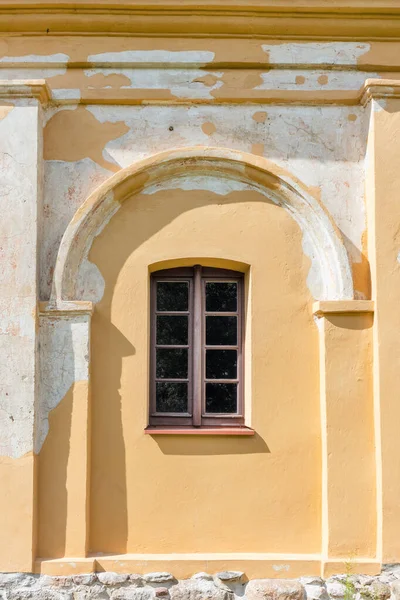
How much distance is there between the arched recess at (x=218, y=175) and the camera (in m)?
6.50

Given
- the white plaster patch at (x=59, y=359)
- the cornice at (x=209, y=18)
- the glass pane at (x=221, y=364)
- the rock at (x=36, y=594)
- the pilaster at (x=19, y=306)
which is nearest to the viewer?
the rock at (x=36, y=594)

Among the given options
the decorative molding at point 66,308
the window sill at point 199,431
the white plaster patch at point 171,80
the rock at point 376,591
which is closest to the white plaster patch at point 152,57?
the white plaster patch at point 171,80

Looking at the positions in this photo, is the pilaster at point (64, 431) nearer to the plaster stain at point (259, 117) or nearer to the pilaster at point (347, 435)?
the pilaster at point (347, 435)

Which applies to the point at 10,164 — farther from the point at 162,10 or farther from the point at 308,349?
the point at 308,349

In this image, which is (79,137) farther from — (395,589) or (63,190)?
(395,589)

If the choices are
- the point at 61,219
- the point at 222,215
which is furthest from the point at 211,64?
the point at 61,219

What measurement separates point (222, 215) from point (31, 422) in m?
2.26

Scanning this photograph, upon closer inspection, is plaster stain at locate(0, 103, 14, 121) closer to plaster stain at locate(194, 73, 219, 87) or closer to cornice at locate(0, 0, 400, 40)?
cornice at locate(0, 0, 400, 40)

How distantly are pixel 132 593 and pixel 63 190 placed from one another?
10.7 feet

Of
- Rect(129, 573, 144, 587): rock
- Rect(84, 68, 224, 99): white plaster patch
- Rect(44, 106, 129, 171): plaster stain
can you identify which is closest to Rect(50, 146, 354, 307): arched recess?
Rect(44, 106, 129, 171): plaster stain

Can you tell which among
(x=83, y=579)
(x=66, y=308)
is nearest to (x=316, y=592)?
(x=83, y=579)

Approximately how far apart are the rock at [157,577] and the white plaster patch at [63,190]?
265cm

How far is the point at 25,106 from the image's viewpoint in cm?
651

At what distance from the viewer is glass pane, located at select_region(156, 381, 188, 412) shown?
21.9 feet
